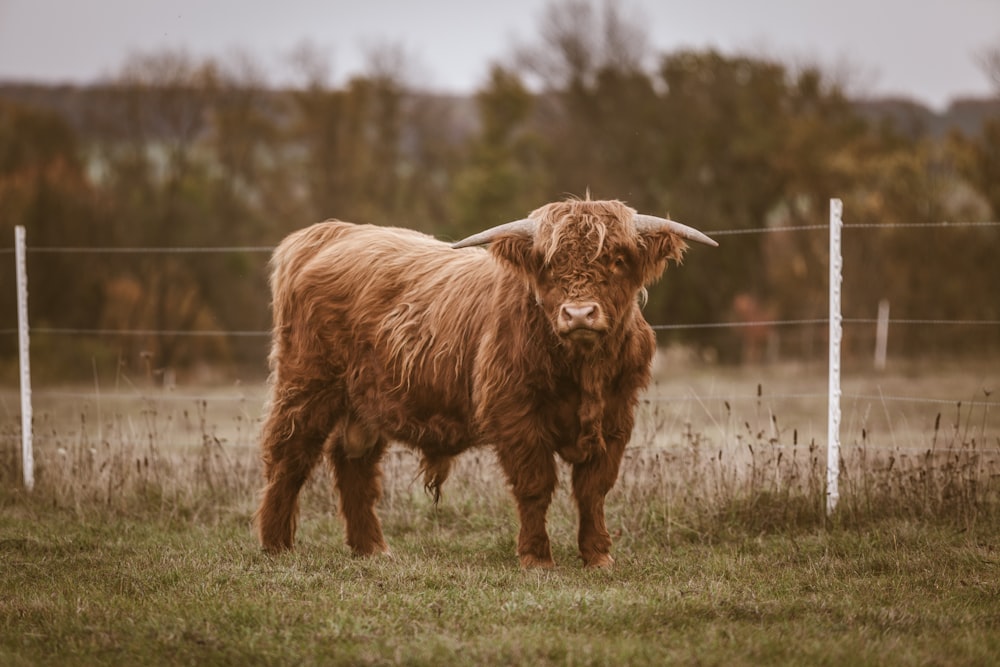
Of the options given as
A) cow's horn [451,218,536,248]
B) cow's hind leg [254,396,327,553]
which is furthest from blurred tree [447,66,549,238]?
cow's horn [451,218,536,248]

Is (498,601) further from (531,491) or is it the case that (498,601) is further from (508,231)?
(508,231)

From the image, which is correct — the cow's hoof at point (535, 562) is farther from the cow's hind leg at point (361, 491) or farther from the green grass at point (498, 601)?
the cow's hind leg at point (361, 491)

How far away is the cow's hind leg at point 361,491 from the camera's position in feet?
22.2

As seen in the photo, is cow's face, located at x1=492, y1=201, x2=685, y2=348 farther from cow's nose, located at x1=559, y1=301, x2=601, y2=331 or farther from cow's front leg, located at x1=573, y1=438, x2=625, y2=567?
cow's front leg, located at x1=573, y1=438, x2=625, y2=567

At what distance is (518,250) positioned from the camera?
571cm

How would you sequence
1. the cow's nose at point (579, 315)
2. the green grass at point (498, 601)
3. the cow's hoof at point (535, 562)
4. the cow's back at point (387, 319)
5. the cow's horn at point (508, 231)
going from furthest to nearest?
the cow's back at point (387, 319) → the cow's hoof at point (535, 562) → the cow's horn at point (508, 231) → the cow's nose at point (579, 315) → the green grass at point (498, 601)

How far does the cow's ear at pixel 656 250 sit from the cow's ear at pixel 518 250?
57 cm

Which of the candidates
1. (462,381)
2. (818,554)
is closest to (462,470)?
(462,381)

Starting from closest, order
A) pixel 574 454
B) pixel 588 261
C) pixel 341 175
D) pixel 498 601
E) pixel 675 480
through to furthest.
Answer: pixel 498 601, pixel 588 261, pixel 574 454, pixel 675 480, pixel 341 175

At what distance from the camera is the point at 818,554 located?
20.4 ft

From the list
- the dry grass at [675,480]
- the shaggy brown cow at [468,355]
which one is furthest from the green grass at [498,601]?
the shaggy brown cow at [468,355]

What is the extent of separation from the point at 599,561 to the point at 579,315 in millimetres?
1474

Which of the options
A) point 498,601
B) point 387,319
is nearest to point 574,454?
point 498,601

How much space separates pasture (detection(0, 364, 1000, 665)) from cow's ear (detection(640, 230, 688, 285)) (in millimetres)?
1575
